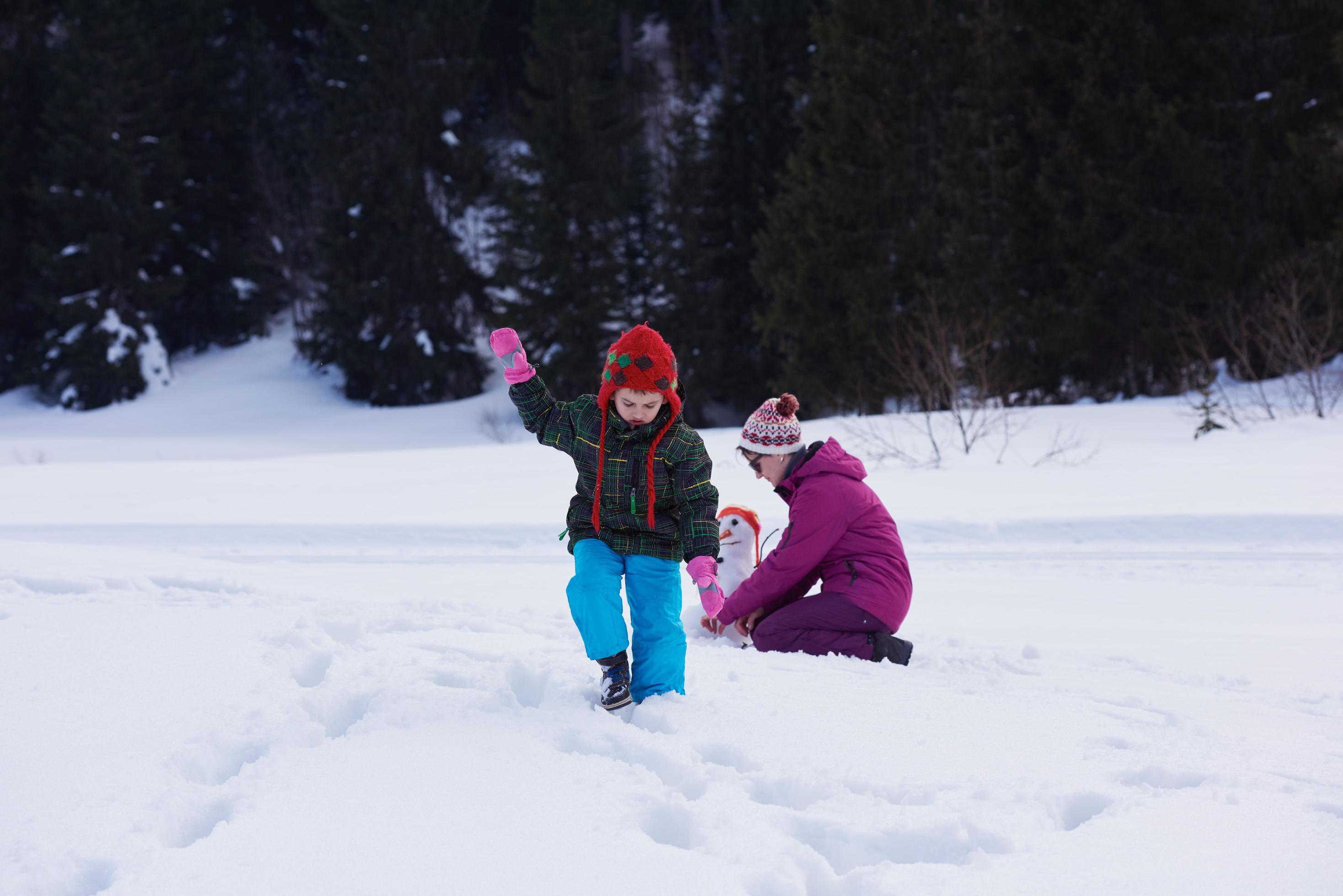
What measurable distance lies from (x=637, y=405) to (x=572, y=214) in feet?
71.4

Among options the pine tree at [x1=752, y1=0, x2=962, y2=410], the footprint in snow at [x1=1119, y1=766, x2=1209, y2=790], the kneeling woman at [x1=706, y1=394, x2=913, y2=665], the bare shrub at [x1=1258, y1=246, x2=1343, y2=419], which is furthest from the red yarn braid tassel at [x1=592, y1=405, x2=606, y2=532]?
the pine tree at [x1=752, y1=0, x2=962, y2=410]

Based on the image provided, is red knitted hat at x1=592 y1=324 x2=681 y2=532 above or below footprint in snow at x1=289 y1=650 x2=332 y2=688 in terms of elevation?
above

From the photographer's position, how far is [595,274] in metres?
23.7

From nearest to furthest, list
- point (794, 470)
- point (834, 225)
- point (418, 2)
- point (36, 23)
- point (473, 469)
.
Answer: point (794, 470) < point (473, 469) < point (834, 225) < point (418, 2) < point (36, 23)

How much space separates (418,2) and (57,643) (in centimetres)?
2754

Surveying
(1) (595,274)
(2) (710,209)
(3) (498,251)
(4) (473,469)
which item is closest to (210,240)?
(3) (498,251)

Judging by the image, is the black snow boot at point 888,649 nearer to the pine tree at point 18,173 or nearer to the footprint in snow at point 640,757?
the footprint in snow at point 640,757

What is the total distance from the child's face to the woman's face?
1.04m

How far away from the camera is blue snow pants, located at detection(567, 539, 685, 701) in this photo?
3.18 metres

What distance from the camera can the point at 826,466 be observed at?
4102mm

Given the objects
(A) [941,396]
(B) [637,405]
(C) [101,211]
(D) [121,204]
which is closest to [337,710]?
(B) [637,405]

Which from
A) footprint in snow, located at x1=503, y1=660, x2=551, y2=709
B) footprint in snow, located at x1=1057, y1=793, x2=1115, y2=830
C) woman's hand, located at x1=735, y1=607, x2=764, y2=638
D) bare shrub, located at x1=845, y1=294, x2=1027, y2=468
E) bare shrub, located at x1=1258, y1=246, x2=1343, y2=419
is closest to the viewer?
footprint in snow, located at x1=1057, y1=793, x2=1115, y2=830

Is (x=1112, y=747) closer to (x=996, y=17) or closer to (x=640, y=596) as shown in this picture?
(x=640, y=596)

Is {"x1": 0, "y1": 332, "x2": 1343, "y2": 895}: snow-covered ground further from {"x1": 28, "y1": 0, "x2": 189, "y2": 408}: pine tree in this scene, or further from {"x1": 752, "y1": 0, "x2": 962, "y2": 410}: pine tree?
{"x1": 28, "y1": 0, "x2": 189, "y2": 408}: pine tree
